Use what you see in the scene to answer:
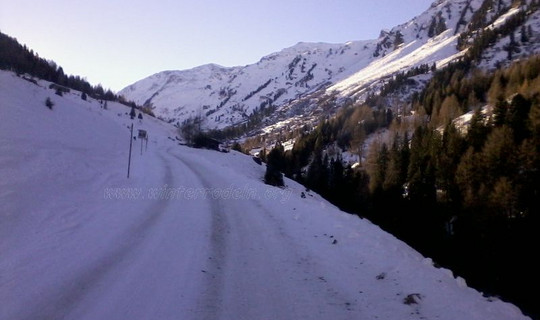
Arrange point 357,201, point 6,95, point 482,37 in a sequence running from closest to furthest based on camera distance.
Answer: point 6,95
point 357,201
point 482,37

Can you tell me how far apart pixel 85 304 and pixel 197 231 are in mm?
5156

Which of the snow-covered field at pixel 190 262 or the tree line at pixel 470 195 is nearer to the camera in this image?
the snow-covered field at pixel 190 262

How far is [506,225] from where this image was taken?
3525 centimetres

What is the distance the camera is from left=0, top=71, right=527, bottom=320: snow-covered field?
20.4ft

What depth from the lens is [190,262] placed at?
27.1ft

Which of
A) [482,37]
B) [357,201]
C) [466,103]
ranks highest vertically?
[482,37]

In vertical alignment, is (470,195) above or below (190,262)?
below

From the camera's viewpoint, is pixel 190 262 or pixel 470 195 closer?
pixel 190 262

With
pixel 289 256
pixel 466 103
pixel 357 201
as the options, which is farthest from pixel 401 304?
pixel 466 103

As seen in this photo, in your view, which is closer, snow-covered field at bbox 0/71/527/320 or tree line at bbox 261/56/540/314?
snow-covered field at bbox 0/71/527/320

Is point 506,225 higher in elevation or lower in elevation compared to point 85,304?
lower

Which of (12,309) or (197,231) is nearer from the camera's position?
(12,309)

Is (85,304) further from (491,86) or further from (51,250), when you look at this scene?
(491,86)

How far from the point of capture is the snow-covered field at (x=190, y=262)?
622cm
